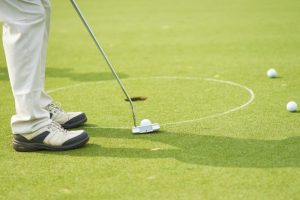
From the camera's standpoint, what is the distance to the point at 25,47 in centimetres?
422

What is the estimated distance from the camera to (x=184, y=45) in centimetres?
909

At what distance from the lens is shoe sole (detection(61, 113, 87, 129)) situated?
4.98 m

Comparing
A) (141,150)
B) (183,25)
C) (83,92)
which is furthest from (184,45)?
(141,150)

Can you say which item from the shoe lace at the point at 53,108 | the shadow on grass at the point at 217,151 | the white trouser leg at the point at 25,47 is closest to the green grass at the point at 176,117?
the shadow on grass at the point at 217,151

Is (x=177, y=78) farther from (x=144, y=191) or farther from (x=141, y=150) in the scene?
(x=144, y=191)

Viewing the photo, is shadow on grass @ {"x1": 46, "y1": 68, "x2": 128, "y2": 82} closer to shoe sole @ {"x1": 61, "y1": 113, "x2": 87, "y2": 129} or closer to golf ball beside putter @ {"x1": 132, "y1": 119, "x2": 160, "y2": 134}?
shoe sole @ {"x1": 61, "y1": 113, "x2": 87, "y2": 129}

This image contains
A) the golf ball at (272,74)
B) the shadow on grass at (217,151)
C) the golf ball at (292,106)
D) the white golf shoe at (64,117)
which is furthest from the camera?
the golf ball at (272,74)

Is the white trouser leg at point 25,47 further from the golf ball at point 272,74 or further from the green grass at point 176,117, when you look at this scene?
the golf ball at point 272,74

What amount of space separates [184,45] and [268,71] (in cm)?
260

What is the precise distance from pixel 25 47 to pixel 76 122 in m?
0.98

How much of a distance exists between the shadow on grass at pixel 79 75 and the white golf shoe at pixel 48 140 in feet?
8.49

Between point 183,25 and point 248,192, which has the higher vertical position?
point 248,192

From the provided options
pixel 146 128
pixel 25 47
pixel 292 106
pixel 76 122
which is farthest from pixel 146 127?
pixel 292 106

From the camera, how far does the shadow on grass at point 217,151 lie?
3859 mm
